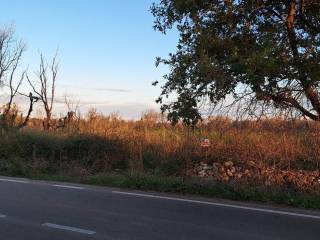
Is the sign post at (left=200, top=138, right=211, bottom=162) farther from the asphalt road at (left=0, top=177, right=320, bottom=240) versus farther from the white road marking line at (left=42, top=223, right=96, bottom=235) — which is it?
the white road marking line at (left=42, top=223, right=96, bottom=235)

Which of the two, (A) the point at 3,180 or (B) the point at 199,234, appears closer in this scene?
(B) the point at 199,234

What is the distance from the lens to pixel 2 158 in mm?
20547

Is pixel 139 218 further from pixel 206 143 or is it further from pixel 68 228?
pixel 206 143

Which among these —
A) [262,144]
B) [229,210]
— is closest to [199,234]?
[229,210]

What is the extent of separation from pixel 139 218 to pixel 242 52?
4.91 meters

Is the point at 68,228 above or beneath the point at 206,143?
beneath

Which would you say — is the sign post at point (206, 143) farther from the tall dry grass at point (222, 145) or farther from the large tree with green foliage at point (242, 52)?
the large tree with green foliage at point (242, 52)

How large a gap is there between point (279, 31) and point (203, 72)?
252cm

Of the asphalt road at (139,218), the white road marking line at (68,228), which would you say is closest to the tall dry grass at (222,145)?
the asphalt road at (139,218)

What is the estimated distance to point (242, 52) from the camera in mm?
12102

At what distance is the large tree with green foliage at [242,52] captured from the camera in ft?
38.4

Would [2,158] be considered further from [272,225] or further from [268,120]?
[272,225]

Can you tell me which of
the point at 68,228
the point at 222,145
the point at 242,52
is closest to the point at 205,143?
the point at 222,145

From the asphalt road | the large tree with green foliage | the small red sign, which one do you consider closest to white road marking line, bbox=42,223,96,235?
the asphalt road
